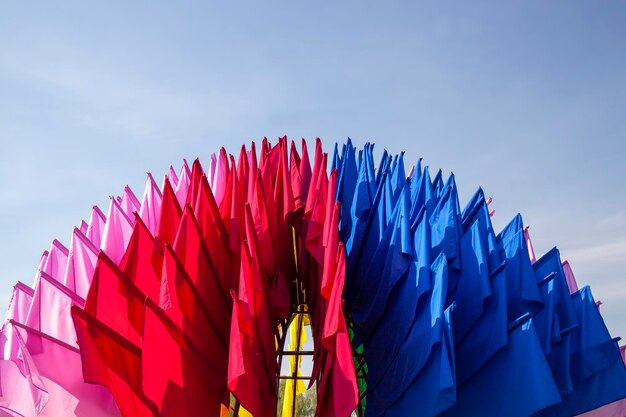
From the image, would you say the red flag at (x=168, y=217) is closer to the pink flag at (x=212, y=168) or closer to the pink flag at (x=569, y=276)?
the pink flag at (x=212, y=168)

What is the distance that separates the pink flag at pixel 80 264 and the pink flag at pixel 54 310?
908mm

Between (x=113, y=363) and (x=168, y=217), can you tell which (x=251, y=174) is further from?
(x=113, y=363)

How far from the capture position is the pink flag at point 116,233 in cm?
1274

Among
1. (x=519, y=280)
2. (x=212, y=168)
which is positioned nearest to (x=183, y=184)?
(x=212, y=168)

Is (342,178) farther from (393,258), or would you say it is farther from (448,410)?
(448,410)

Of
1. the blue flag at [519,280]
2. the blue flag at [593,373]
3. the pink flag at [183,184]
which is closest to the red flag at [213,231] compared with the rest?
the pink flag at [183,184]

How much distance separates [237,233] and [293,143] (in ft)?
9.09

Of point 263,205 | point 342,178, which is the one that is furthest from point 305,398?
point 263,205

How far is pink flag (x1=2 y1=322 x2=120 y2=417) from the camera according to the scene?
32.1ft

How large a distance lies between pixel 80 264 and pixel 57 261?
154cm

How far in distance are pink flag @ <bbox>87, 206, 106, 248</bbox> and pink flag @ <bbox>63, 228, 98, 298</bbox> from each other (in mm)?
1348

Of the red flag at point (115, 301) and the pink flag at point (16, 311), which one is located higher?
the pink flag at point (16, 311)

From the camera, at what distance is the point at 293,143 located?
1313 centimetres

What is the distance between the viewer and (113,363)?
359 inches
